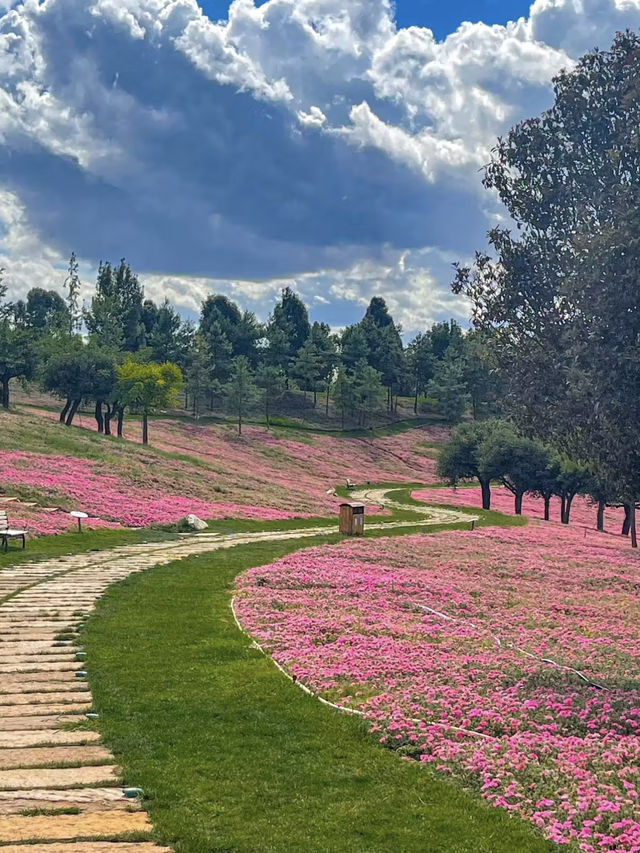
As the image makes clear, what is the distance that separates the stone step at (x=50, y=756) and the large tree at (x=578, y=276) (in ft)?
31.4

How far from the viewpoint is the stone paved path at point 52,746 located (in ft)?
22.3

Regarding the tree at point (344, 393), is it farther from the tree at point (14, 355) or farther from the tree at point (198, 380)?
the tree at point (14, 355)

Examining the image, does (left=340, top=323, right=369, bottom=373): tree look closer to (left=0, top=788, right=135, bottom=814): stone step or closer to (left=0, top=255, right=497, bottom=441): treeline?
(left=0, top=255, right=497, bottom=441): treeline

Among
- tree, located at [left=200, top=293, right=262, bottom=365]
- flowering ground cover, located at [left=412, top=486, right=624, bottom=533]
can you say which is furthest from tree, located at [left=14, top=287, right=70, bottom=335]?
flowering ground cover, located at [left=412, top=486, right=624, bottom=533]

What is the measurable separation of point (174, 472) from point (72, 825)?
52.1 meters

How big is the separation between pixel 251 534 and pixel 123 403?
4654 cm

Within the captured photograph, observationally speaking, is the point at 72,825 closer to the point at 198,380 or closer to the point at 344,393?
the point at 198,380

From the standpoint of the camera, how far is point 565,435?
14.4 meters

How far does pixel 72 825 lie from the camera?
6.95m

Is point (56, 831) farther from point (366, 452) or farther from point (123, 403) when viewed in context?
point (366, 452)

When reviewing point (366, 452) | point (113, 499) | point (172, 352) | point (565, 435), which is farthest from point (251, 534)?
point (172, 352)

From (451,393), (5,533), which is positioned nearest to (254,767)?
(5,533)

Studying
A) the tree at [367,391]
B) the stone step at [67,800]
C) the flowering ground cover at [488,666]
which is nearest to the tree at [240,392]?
the tree at [367,391]

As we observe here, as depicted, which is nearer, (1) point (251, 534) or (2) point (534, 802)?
(2) point (534, 802)
